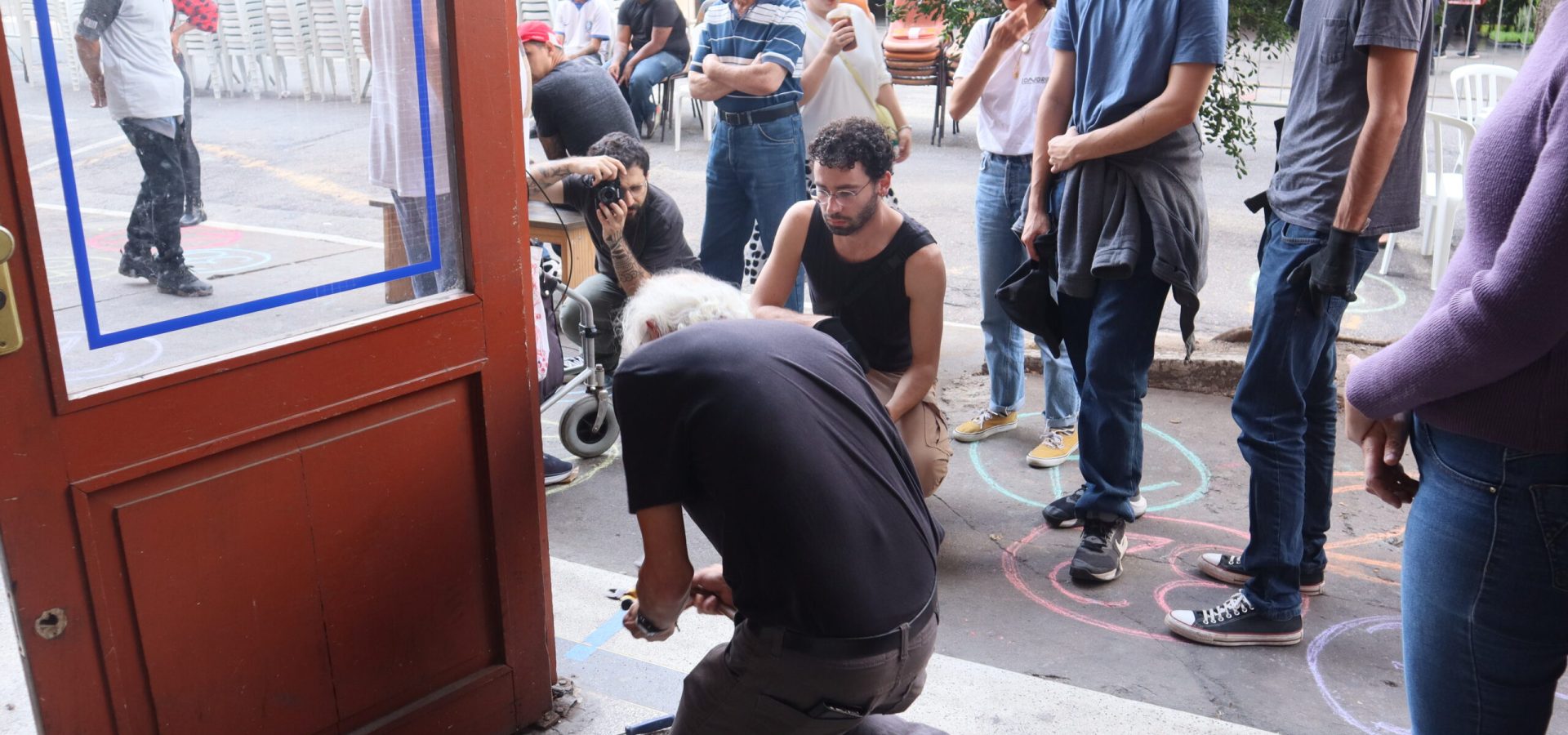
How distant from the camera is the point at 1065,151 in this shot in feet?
11.2

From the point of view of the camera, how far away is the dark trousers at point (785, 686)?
2.01 metres

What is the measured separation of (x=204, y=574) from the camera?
1.96 metres

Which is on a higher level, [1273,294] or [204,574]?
[1273,294]

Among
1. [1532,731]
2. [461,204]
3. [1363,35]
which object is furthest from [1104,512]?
[461,204]

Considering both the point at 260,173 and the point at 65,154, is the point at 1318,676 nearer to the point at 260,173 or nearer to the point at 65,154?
the point at 260,173

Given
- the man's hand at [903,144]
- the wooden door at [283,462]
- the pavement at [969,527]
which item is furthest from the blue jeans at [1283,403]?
the man's hand at [903,144]

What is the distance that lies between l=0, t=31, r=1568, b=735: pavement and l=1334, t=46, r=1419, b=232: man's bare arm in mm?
1175

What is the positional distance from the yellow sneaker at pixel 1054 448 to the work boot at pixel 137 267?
321 centimetres

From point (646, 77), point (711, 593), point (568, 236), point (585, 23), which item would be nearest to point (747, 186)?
point (568, 236)

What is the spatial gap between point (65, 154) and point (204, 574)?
2.29ft

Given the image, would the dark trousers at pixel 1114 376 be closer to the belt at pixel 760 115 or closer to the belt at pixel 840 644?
the belt at pixel 840 644

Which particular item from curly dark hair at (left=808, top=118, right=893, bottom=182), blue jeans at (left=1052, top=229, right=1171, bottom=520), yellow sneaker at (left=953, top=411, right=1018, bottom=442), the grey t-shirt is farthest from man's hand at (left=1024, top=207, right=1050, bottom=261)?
yellow sneaker at (left=953, top=411, right=1018, bottom=442)

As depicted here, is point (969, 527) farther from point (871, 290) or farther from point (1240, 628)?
point (1240, 628)

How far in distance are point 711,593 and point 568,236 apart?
10.6 ft
